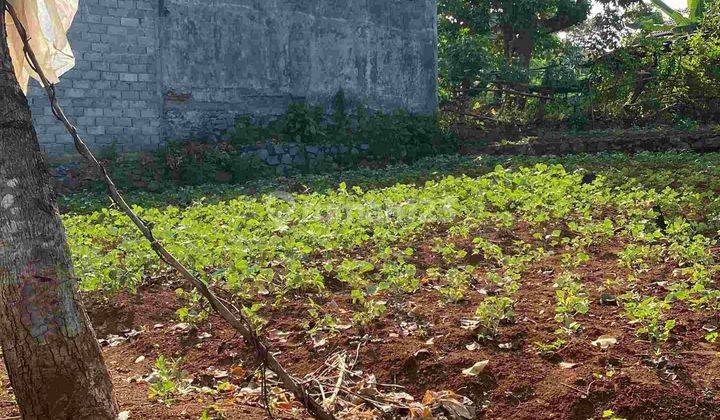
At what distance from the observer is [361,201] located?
331 inches

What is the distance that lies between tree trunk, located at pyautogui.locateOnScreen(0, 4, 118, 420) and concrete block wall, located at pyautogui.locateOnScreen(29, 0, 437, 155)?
10.0m

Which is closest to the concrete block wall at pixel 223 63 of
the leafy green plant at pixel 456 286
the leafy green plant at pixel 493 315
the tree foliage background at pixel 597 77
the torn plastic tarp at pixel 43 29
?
the tree foliage background at pixel 597 77

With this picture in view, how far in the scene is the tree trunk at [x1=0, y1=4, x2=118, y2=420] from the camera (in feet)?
8.66

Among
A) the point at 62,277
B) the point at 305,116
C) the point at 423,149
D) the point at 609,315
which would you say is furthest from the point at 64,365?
the point at 423,149

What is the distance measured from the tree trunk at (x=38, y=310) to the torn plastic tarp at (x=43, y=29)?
500mm

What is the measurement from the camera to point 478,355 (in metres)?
3.65

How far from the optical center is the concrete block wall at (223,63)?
496 inches

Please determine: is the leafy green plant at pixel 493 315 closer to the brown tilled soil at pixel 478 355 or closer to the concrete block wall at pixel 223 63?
the brown tilled soil at pixel 478 355

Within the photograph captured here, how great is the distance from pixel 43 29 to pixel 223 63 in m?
11.0

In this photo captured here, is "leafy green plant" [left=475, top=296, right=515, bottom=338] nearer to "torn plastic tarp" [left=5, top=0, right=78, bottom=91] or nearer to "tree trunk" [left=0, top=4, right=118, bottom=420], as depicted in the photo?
"tree trunk" [left=0, top=4, right=118, bottom=420]

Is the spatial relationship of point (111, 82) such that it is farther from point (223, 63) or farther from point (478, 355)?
point (478, 355)

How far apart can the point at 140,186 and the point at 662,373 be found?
33.4ft

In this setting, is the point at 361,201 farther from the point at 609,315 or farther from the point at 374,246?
the point at 609,315

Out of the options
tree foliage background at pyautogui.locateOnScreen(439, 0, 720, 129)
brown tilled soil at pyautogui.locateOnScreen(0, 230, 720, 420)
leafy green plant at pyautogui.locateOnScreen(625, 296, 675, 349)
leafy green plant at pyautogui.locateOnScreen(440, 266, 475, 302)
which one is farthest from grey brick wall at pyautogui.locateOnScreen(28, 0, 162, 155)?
leafy green plant at pyautogui.locateOnScreen(625, 296, 675, 349)
